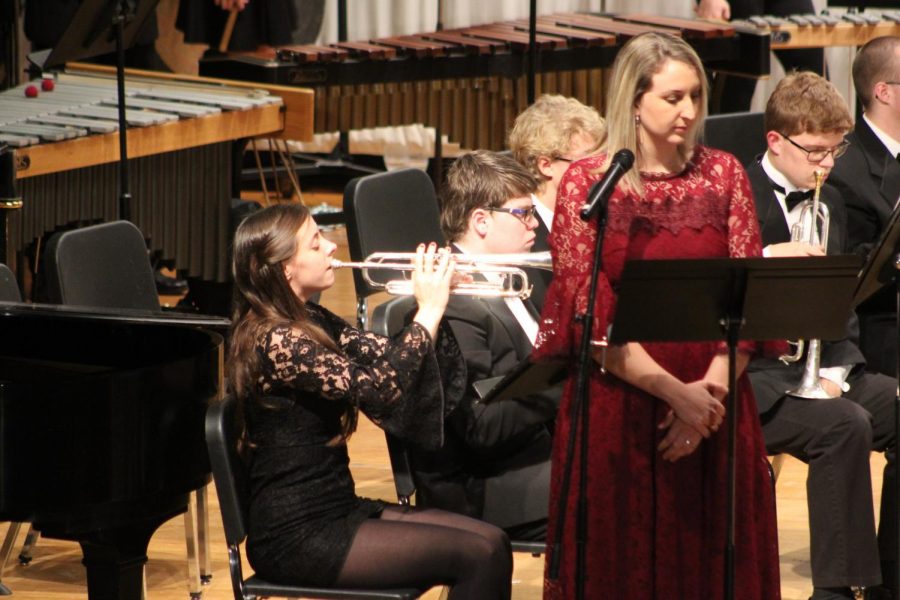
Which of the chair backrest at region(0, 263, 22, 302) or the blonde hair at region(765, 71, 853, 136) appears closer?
the chair backrest at region(0, 263, 22, 302)

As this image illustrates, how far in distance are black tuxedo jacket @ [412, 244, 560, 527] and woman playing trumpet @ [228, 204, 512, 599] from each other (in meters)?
0.14

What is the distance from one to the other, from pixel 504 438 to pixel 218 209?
2.76m

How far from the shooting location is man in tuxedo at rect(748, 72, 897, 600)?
380 cm

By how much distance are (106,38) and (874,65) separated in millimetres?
2742

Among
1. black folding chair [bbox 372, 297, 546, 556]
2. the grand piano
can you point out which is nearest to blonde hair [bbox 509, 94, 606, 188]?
black folding chair [bbox 372, 297, 546, 556]

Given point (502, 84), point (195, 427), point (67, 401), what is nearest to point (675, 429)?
point (195, 427)

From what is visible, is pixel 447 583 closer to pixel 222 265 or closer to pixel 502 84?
pixel 222 265

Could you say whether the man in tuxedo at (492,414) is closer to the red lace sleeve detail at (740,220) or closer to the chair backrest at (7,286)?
the red lace sleeve detail at (740,220)

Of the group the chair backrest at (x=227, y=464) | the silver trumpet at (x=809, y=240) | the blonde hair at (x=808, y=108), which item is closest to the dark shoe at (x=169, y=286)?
the blonde hair at (x=808, y=108)

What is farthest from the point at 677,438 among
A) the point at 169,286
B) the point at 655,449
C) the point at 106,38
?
the point at 169,286

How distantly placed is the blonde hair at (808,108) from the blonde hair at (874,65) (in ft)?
1.61

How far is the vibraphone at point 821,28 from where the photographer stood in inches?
303

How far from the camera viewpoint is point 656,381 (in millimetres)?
3057

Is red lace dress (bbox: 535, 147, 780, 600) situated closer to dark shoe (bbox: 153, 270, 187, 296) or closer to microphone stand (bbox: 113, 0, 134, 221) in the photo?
microphone stand (bbox: 113, 0, 134, 221)
